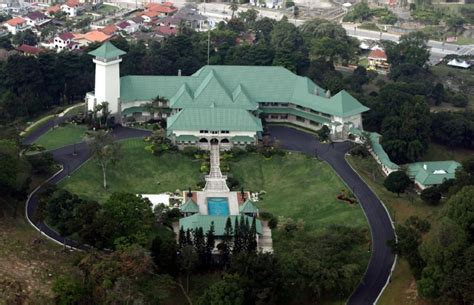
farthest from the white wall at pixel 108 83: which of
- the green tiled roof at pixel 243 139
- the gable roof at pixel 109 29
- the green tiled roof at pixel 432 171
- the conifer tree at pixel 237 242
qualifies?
the gable roof at pixel 109 29

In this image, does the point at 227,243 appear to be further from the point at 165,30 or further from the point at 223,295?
the point at 165,30

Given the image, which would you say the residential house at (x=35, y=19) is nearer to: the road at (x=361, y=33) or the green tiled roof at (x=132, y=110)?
the road at (x=361, y=33)

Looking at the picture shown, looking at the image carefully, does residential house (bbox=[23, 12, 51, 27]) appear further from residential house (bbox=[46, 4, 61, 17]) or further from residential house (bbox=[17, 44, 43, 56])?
residential house (bbox=[17, 44, 43, 56])

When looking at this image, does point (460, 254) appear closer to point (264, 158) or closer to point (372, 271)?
point (372, 271)

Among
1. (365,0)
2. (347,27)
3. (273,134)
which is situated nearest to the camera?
(273,134)

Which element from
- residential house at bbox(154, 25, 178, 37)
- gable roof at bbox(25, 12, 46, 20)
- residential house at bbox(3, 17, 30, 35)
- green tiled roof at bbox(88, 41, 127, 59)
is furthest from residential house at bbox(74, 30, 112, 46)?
green tiled roof at bbox(88, 41, 127, 59)

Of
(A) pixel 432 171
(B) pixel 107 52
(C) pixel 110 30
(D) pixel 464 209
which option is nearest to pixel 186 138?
(B) pixel 107 52

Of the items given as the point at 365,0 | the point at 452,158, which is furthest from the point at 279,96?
the point at 365,0
